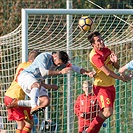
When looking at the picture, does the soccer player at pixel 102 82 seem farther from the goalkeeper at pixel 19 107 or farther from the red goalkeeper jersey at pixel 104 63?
the goalkeeper at pixel 19 107

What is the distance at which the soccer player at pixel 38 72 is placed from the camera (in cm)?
1109

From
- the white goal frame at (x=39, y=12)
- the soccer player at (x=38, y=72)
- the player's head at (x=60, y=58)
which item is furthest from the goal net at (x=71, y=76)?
the player's head at (x=60, y=58)

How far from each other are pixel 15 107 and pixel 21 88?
1.04 ft

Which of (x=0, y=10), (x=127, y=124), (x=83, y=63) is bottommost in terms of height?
(x=127, y=124)

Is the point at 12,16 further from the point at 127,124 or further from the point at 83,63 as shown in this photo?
the point at 127,124

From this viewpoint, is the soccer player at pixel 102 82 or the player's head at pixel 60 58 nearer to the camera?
the player's head at pixel 60 58

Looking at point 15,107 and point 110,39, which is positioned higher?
point 110,39

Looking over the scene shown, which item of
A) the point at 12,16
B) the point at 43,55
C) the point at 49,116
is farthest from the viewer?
the point at 12,16

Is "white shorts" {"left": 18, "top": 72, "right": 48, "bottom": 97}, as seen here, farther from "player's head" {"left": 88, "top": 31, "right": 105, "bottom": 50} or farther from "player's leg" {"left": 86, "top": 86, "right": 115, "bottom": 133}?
"player's head" {"left": 88, "top": 31, "right": 105, "bottom": 50}

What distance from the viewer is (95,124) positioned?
12281 mm

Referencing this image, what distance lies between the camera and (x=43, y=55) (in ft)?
37.1

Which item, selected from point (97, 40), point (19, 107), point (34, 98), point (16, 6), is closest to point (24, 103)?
point (19, 107)

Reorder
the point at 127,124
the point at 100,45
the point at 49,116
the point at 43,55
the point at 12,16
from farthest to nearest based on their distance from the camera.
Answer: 1. the point at 12,16
2. the point at 49,116
3. the point at 127,124
4. the point at 100,45
5. the point at 43,55

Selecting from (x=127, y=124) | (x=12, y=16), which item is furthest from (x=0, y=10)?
(x=127, y=124)
